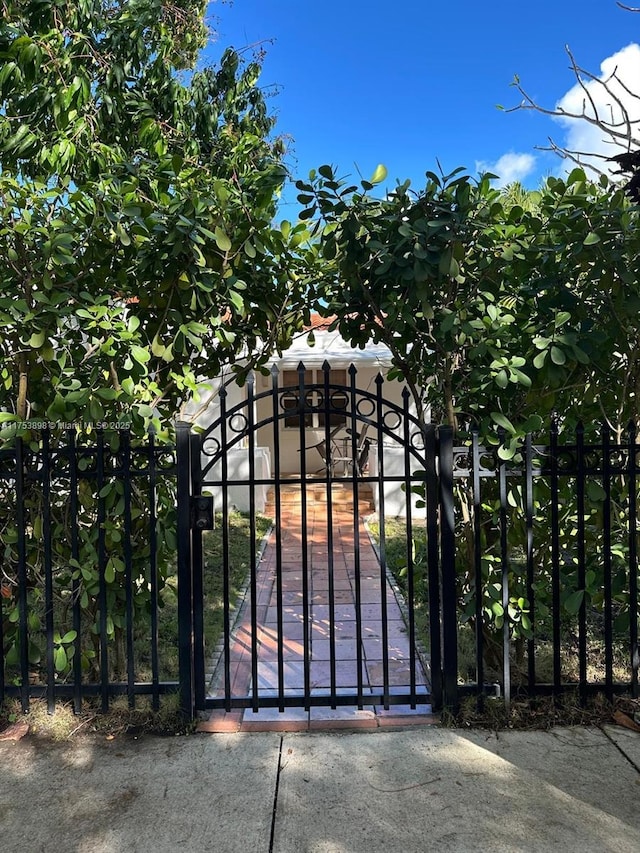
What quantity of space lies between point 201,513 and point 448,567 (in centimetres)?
133

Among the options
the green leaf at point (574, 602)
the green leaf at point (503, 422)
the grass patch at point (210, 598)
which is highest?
the green leaf at point (503, 422)

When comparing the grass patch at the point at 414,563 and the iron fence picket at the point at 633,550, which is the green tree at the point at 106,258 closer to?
the grass patch at the point at 414,563

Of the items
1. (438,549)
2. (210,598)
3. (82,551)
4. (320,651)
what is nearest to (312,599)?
(210,598)

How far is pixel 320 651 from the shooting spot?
426 cm

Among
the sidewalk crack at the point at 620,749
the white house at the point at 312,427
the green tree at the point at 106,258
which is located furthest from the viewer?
the white house at the point at 312,427

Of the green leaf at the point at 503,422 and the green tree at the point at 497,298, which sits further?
the green leaf at the point at 503,422

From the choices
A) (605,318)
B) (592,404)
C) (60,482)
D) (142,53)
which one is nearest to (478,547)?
(592,404)

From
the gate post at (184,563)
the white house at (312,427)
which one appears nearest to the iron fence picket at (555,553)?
the gate post at (184,563)

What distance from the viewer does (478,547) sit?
322 centimetres

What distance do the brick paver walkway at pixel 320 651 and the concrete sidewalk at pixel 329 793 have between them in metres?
0.16

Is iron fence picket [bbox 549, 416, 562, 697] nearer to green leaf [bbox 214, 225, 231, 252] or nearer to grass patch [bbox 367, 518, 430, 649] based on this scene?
grass patch [bbox 367, 518, 430, 649]

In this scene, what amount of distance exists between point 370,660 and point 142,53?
4815 mm

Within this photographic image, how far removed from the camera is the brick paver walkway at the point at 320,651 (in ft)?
10.7

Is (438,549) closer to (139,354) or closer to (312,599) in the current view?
(139,354)
